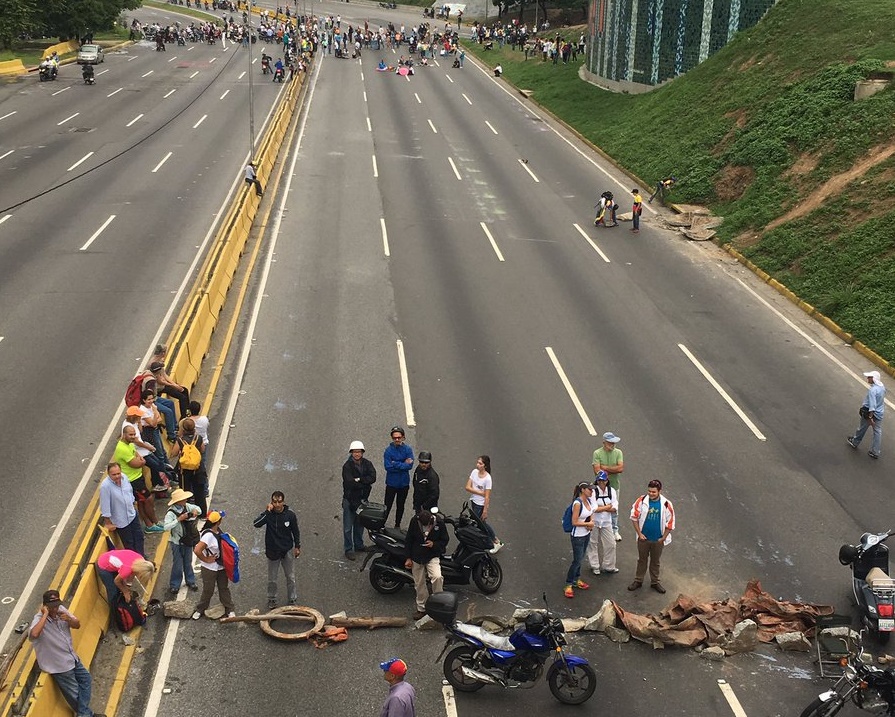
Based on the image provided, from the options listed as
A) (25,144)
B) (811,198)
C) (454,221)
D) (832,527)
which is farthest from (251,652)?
(25,144)

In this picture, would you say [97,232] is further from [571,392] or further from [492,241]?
[571,392]

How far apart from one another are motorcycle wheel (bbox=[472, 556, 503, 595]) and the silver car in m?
60.1

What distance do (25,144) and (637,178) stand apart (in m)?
25.2

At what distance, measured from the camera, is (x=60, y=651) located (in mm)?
9125

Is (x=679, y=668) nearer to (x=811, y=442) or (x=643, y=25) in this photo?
(x=811, y=442)

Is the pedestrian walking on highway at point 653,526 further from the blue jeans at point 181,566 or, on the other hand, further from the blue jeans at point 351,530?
the blue jeans at point 181,566

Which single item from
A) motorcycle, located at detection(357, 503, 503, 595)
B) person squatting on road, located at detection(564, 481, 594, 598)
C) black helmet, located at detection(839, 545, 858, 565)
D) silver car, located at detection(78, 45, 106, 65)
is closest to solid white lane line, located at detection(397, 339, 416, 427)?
motorcycle, located at detection(357, 503, 503, 595)

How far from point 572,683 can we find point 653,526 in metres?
2.78

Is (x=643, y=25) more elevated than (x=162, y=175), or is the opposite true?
(x=643, y=25)

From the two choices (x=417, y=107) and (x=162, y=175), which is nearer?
(x=162, y=175)

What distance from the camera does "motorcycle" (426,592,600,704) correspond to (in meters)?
9.85

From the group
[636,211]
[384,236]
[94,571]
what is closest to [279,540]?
[94,571]

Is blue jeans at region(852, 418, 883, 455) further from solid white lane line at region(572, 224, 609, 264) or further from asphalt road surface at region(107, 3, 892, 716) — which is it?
solid white lane line at region(572, 224, 609, 264)

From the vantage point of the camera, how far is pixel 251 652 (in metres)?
10.7
